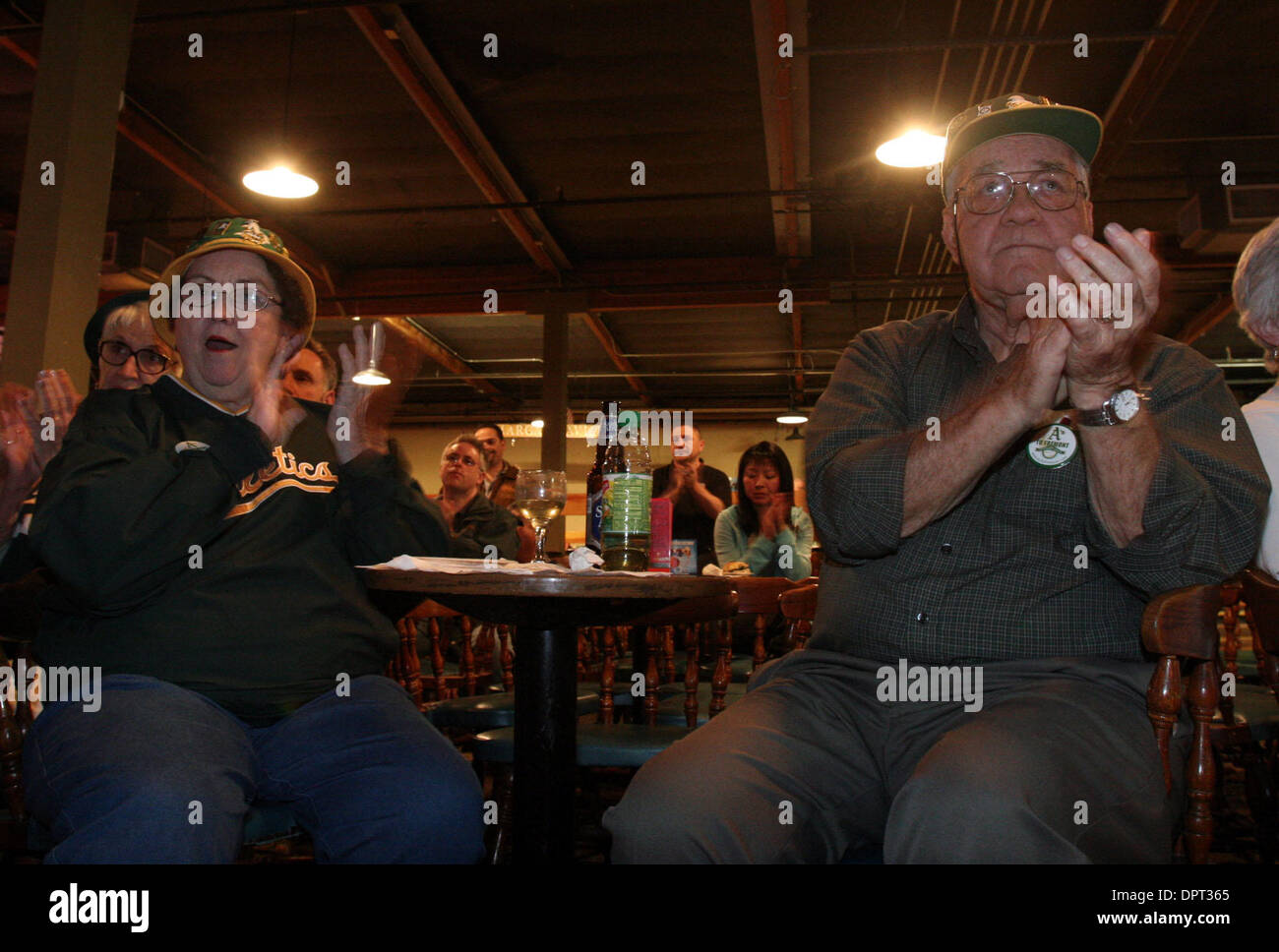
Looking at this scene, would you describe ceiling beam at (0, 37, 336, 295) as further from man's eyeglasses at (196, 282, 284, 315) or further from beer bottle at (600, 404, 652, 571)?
beer bottle at (600, 404, 652, 571)

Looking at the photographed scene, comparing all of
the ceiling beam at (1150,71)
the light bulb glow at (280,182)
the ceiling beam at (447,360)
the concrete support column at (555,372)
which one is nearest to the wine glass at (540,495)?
the ceiling beam at (1150,71)

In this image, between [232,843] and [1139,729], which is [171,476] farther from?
[1139,729]

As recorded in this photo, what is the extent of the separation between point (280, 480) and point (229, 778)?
0.57 metres

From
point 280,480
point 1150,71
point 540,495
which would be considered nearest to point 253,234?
point 280,480

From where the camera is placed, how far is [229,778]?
1.45 m

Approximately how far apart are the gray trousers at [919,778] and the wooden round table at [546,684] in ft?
1.18

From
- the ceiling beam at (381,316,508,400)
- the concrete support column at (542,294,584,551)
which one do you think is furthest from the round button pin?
the ceiling beam at (381,316,508,400)

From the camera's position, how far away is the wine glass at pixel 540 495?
2.07 meters

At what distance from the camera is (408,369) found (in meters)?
1.80

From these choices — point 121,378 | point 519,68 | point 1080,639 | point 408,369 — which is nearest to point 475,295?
point 519,68

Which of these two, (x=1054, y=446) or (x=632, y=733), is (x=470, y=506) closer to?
(x=632, y=733)

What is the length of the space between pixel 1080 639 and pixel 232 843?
1.37 meters

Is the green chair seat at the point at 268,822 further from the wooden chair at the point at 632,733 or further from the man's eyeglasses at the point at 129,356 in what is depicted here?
the man's eyeglasses at the point at 129,356

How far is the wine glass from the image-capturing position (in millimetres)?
2074
